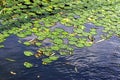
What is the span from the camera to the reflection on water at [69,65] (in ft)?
23.5

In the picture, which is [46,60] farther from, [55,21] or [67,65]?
[55,21]

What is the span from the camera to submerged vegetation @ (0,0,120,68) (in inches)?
329

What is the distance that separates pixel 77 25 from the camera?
32.1ft

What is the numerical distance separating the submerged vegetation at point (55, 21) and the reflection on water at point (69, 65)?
0.22m

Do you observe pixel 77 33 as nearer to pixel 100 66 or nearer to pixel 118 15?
pixel 100 66

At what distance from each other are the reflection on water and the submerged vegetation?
0.72ft

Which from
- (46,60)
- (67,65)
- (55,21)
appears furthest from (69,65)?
(55,21)

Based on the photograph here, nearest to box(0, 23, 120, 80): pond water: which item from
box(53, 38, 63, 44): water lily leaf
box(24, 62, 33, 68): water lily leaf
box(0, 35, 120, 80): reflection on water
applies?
box(0, 35, 120, 80): reflection on water

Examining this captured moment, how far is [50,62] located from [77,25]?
270 cm

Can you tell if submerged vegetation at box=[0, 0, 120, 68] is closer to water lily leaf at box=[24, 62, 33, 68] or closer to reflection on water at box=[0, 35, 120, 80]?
water lily leaf at box=[24, 62, 33, 68]

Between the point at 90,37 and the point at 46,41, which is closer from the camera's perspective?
the point at 46,41

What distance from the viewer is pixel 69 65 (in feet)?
25.3

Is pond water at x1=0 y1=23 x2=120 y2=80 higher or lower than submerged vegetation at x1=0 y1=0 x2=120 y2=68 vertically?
lower

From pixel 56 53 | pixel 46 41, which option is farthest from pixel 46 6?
pixel 56 53
